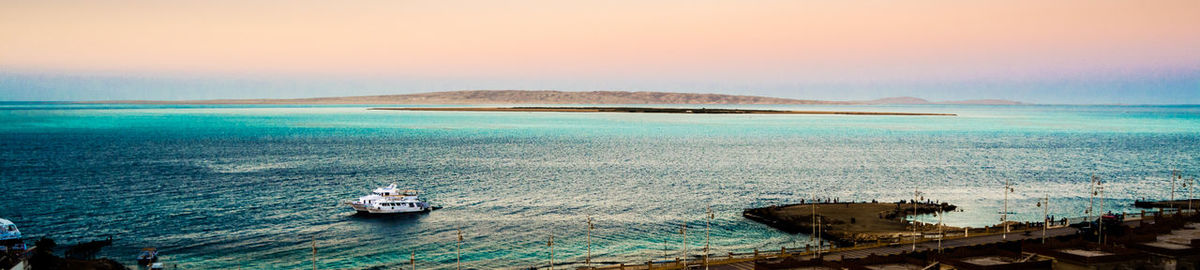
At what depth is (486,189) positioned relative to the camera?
3593 inches

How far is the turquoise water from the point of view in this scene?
196 feet

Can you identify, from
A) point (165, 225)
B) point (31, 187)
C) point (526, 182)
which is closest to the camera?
point (165, 225)

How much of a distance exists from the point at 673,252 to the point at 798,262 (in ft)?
62.6

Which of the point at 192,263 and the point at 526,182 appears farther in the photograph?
the point at 526,182

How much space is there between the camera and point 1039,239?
54281 mm

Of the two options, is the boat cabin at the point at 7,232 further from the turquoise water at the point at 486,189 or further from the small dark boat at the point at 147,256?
the small dark boat at the point at 147,256

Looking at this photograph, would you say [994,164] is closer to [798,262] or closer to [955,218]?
[955,218]

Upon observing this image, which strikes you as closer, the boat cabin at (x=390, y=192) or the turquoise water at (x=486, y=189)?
the turquoise water at (x=486, y=189)

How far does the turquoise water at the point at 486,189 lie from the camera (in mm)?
59812

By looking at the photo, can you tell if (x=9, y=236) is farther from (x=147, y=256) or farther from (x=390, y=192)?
(x=390, y=192)

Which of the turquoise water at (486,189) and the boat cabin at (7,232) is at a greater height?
the boat cabin at (7,232)

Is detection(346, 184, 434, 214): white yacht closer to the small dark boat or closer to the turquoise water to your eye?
the turquoise water

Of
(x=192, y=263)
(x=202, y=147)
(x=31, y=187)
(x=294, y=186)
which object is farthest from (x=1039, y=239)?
(x=202, y=147)

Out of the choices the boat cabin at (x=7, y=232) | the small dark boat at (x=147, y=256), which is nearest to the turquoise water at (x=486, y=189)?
the small dark boat at (x=147, y=256)
